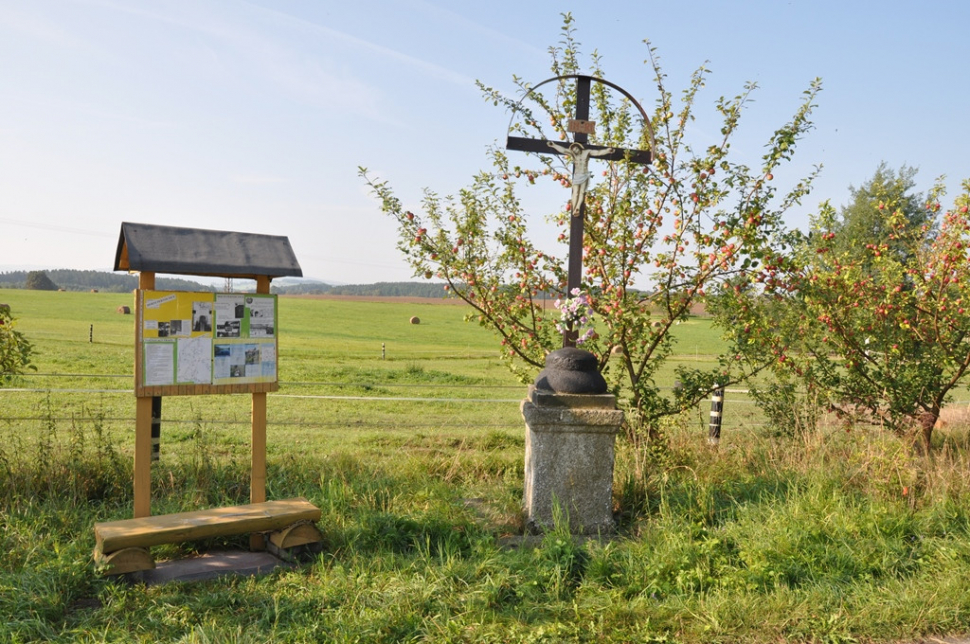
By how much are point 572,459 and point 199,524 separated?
2656 mm

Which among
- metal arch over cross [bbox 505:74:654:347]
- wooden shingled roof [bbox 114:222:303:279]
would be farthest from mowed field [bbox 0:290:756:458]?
metal arch over cross [bbox 505:74:654:347]

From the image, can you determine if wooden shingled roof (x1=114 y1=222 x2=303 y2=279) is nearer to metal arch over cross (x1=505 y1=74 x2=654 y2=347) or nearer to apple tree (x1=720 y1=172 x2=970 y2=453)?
metal arch over cross (x1=505 y1=74 x2=654 y2=347)

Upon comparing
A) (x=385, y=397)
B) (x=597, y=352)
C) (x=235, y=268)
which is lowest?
(x=385, y=397)

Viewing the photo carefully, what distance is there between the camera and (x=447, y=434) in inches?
443

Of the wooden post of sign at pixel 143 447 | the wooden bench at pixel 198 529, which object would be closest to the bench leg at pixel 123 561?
the wooden bench at pixel 198 529

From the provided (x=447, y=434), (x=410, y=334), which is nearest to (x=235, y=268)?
(x=447, y=434)

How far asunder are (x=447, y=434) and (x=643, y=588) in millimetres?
7152

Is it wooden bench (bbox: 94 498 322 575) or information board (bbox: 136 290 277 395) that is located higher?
information board (bbox: 136 290 277 395)

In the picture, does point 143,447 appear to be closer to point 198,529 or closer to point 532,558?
point 198,529

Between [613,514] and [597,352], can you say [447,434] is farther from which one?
[613,514]

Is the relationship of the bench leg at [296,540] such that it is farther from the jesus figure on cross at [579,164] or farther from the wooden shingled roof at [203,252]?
the jesus figure on cross at [579,164]

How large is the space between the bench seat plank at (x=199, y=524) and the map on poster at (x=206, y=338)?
0.94 meters

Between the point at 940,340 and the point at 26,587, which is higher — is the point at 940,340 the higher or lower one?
the higher one

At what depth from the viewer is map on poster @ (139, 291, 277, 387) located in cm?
501
